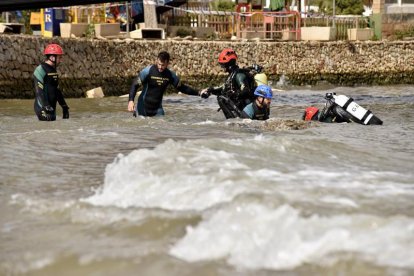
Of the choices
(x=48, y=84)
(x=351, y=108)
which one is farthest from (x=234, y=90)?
(x=48, y=84)

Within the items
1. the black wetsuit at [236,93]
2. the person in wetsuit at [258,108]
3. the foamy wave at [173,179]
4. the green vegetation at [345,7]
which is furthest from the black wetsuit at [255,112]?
the green vegetation at [345,7]

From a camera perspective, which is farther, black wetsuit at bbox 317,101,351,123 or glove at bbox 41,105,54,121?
glove at bbox 41,105,54,121

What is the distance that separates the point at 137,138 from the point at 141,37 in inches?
647

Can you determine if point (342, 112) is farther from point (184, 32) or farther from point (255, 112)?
point (184, 32)

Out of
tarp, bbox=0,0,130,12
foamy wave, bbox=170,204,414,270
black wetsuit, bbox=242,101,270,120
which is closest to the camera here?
foamy wave, bbox=170,204,414,270

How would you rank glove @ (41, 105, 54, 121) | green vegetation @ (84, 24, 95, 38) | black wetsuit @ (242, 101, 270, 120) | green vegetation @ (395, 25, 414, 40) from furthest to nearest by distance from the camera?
green vegetation @ (395, 25, 414, 40) → green vegetation @ (84, 24, 95, 38) → glove @ (41, 105, 54, 121) → black wetsuit @ (242, 101, 270, 120)

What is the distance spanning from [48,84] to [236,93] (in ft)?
8.11

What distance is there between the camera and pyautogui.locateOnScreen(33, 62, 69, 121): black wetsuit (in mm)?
11195

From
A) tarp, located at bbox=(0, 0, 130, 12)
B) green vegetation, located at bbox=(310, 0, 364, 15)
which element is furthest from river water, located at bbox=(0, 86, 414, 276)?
green vegetation, located at bbox=(310, 0, 364, 15)

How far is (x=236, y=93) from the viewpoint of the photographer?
1145cm

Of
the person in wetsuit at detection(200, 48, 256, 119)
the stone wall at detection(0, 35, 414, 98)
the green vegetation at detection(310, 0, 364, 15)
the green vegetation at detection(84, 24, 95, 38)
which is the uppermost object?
the green vegetation at detection(310, 0, 364, 15)

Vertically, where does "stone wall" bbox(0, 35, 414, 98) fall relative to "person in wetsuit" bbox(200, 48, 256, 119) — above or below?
below

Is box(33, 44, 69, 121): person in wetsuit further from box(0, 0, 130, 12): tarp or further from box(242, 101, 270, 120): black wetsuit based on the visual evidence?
box(0, 0, 130, 12): tarp

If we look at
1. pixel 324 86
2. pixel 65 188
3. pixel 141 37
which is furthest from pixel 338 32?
pixel 65 188
